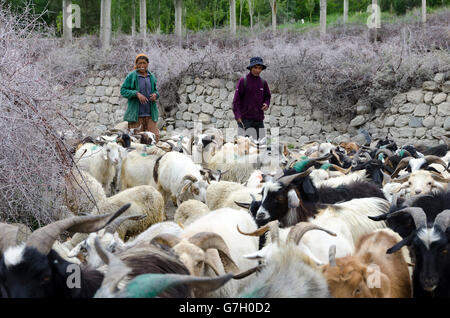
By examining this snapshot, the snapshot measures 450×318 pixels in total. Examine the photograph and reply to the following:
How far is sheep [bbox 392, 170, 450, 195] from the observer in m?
5.42

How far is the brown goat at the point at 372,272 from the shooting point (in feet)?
9.06

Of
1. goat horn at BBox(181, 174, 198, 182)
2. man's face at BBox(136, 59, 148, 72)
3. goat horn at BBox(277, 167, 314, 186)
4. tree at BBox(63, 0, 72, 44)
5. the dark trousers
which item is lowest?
goat horn at BBox(181, 174, 198, 182)

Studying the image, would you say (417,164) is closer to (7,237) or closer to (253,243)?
(253,243)

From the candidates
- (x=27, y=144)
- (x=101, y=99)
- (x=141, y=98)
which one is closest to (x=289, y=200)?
(x=27, y=144)

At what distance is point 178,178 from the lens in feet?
24.6

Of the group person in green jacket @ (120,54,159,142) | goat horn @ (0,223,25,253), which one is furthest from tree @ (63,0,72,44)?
goat horn @ (0,223,25,253)

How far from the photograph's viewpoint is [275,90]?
15461 mm

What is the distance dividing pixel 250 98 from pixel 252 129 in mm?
660

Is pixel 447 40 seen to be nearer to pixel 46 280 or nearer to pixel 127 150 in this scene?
pixel 127 150

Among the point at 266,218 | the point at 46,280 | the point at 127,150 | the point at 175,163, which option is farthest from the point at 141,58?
the point at 46,280

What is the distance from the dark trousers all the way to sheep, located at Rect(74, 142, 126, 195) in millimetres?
2360

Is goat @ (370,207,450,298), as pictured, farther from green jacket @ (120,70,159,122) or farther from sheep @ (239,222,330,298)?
green jacket @ (120,70,159,122)

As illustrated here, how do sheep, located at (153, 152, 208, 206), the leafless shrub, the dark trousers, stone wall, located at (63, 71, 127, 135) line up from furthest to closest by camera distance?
stone wall, located at (63, 71, 127, 135) < the dark trousers < sheep, located at (153, 152, 208, 206) < the leafless shrub
